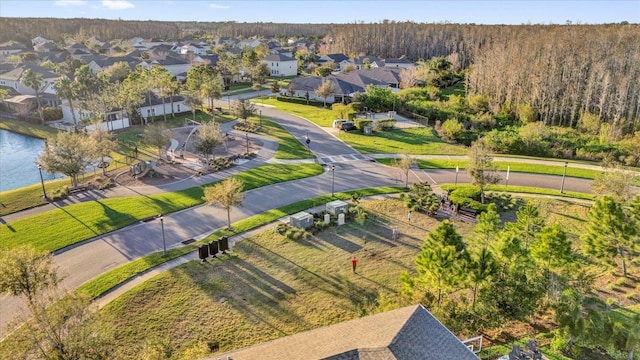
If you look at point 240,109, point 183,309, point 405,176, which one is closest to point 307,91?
point 240,109

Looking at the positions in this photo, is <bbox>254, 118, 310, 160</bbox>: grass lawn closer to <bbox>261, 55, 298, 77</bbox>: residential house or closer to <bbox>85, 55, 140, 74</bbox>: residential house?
<bbox>261, 55, 298, 77</bbox>: residential house

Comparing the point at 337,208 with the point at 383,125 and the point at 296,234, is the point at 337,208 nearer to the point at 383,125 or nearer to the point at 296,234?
the point at 296,234

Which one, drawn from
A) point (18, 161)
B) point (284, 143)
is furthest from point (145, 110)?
point (284, 143)

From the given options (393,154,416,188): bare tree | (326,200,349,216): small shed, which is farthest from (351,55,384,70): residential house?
(326,200,349,216): small shed

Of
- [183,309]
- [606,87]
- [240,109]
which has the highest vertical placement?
[606,87]

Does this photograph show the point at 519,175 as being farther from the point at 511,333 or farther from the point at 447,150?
the point at 511,333

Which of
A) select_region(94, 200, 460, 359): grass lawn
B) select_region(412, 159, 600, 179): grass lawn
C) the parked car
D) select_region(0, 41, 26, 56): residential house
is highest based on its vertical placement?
select_region(0, 41, 26, 56): residential house

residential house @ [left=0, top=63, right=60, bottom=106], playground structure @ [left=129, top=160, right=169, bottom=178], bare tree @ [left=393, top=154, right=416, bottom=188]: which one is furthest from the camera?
residential house @ [left=0, top=63, right=60, bottom=106]
